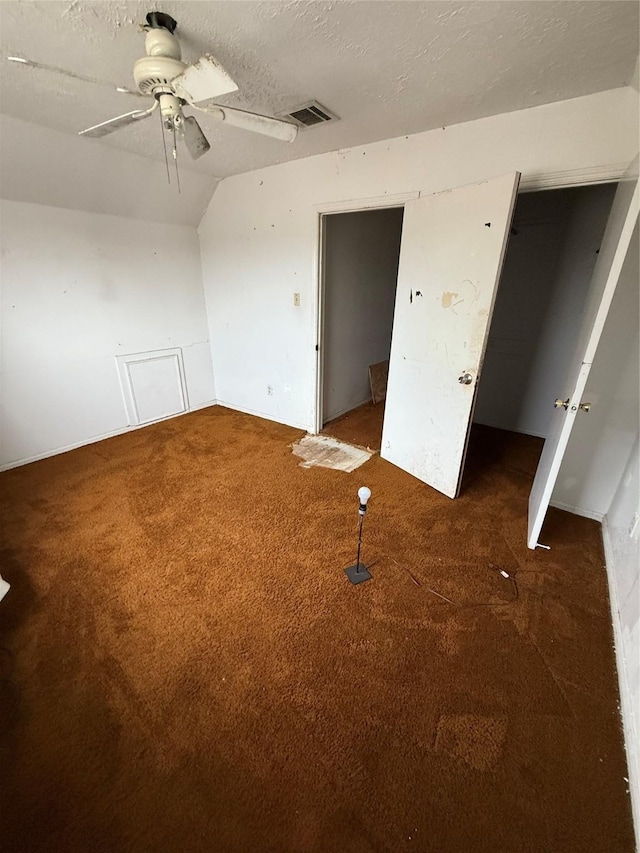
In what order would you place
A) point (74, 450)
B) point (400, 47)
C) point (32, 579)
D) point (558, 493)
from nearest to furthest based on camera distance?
point (400, 47), point (32, 579), point (558, 493), point (74, 450)

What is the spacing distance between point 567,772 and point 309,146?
3.57 m

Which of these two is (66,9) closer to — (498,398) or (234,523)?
(234,523)

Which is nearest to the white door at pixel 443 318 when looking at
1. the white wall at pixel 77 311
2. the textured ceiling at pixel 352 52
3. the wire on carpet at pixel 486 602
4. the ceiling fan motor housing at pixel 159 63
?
the textured ceiling at pixel 352 52

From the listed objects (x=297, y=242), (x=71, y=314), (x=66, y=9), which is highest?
(x=66, y=9)

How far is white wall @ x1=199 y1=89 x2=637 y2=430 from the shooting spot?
71.1 inches

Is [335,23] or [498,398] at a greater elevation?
[335,23]

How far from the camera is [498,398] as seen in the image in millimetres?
3578

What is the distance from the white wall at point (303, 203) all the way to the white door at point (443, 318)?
12.3 inches

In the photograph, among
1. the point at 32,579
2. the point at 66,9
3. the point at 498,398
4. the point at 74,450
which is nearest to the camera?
the point at 66,9

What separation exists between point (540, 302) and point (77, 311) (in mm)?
4166

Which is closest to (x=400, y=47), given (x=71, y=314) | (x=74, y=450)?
(x=71, y=314)

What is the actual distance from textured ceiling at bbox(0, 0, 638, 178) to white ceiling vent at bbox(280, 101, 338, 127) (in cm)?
7

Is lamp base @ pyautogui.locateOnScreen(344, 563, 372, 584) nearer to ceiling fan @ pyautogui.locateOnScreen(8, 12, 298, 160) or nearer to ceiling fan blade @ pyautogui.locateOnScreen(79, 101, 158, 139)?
ceiling fan @ pyautogui.locateOnScreen(8, 12, 298, 160)

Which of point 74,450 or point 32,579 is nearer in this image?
point 32,579
